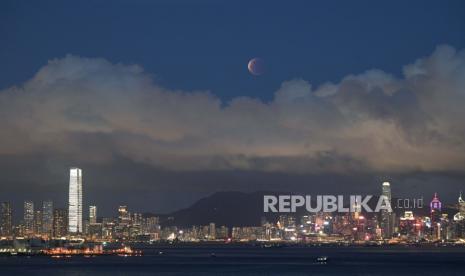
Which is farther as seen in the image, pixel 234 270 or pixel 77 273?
pixel 234 270

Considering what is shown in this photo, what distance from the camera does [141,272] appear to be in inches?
5177

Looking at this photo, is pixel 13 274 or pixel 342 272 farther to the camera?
pixel 342 272

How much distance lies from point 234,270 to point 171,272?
12.0 metres

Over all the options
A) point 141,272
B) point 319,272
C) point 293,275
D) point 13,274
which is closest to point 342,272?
point 319,272

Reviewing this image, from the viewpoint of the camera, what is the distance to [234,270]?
140750 millimetres

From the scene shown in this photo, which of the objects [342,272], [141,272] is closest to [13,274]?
[141,272]

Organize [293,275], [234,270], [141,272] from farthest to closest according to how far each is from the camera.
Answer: [234,270] < [141,272] < [293,275]

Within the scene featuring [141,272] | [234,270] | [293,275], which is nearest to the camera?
[293,275]

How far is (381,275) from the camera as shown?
408 feet

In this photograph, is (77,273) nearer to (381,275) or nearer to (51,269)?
(51,269)

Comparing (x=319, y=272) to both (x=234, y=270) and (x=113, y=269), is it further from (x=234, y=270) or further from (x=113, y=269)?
(x=113, y=269)

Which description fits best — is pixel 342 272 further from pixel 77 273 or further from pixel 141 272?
pixel 77 273

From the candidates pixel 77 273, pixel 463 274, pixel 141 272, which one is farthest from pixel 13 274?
pixel 463 274

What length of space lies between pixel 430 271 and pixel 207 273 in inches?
1493
